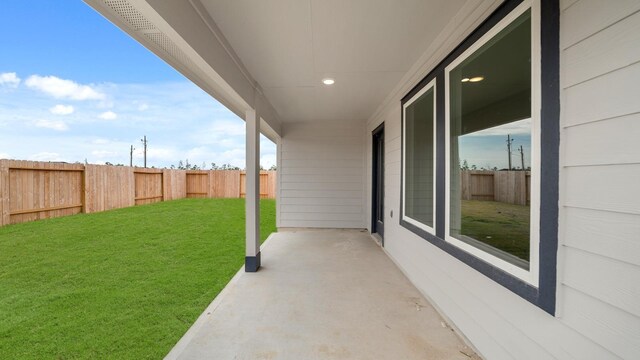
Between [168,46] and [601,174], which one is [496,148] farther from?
[168,46]

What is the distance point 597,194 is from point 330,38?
2157 mm

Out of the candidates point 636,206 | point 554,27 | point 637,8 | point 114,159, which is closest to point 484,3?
point 554,27

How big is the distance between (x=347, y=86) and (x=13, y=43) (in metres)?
6.57

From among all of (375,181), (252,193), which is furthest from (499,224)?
(375,181)

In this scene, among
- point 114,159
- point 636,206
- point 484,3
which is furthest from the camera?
point 114,159

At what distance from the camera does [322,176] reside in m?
6.15

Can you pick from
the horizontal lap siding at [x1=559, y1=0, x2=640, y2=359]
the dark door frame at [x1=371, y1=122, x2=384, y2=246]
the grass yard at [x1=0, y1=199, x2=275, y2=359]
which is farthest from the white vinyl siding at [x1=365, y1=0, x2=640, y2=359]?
the dark door frame at [x1=371, y1=122, x2=384, y2=246]

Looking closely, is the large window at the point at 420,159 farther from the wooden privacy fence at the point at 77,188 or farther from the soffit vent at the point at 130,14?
the wooden privacy fence at the point at 77,188

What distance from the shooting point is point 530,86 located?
139 cm

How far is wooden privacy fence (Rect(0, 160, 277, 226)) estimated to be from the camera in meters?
5.37

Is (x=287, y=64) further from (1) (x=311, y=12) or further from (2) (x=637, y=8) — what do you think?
(2) (x=637, y=8)

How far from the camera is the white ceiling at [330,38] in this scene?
1.93 m

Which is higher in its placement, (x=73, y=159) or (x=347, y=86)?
(x=347, y=86)

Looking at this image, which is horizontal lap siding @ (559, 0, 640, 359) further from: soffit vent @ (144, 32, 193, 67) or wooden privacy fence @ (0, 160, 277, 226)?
wooden privacy fence @ (0, 160, 277, 226)
